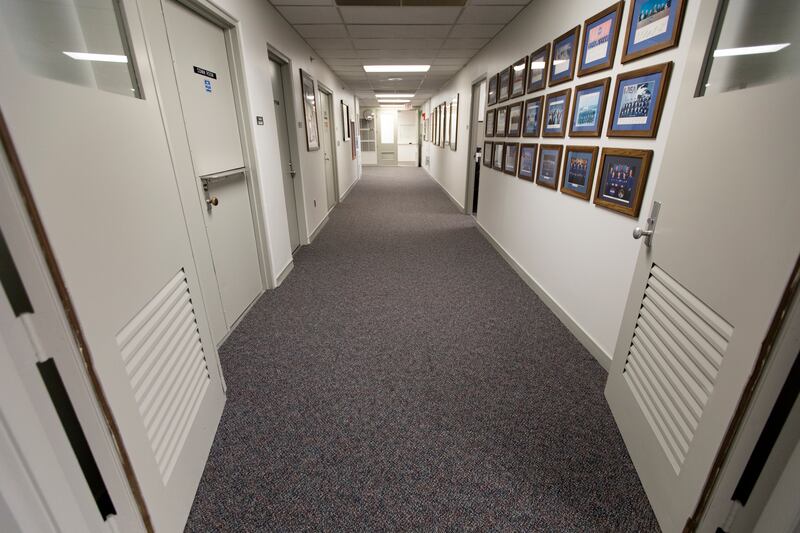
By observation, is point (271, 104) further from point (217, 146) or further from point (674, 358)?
point (674, 358)

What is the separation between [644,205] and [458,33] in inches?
125

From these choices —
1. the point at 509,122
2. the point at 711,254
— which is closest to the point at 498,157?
the point at 509,122

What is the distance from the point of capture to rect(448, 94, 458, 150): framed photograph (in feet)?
21.0

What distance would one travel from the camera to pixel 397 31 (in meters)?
3.78

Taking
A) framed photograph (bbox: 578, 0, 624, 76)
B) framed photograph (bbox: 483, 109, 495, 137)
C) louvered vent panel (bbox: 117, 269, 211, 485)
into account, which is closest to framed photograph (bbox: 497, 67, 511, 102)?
framed photograph (bbox: 483, 109, 495, 137)

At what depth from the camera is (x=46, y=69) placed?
84 cm

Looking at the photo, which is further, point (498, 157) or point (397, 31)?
point (498, 157)

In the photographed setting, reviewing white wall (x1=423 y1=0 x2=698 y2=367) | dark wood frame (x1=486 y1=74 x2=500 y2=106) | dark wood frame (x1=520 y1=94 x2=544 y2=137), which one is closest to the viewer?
white wall (x1=423 y1=0 x2=698 y2=367)

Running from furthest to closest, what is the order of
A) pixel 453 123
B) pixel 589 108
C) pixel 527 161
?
1. pixel 453 123
2. pixel 527 161
3. pixel 589 108

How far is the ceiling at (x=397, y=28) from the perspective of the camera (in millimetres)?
3023

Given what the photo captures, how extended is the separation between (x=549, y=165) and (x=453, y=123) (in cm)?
447

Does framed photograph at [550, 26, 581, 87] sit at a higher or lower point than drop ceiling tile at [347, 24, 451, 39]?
lower

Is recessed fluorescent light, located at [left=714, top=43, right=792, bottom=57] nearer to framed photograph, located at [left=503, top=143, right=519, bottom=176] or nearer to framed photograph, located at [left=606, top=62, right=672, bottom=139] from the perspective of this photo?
framed photograph, located at [left=606, top=62, right=672, bottom=139]

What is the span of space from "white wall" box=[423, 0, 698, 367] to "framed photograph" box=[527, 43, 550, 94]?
Result: 0.07 meters
